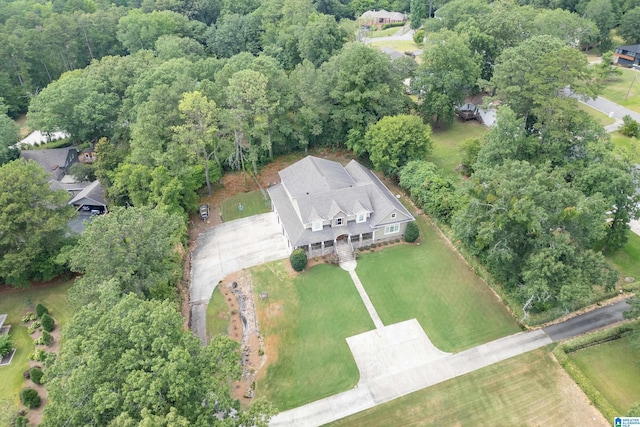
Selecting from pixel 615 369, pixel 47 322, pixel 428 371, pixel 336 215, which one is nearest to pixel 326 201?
pixel 336 215

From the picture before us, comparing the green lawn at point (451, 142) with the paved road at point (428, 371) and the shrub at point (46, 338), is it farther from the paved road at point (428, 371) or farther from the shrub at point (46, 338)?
the shrub at point (46, 338)

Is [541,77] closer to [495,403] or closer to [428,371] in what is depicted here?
[428,371]

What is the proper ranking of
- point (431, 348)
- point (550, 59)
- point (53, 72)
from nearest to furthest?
point (431, 348)
point (550, 59)
point (53, 72)

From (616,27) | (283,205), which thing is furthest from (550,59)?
(616,27)

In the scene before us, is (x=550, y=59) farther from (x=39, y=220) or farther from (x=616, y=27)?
(x=616, y=27)

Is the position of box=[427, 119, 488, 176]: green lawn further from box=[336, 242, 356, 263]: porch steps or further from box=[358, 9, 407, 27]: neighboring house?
box=[358, 9, 407, 27]: neighboring house

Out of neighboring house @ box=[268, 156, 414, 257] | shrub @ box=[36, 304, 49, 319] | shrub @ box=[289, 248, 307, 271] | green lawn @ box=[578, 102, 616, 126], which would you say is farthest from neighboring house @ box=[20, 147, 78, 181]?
green lawn @ box=[578, 102, 616, 126]

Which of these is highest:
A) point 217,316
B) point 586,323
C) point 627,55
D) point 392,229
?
point 627,55
